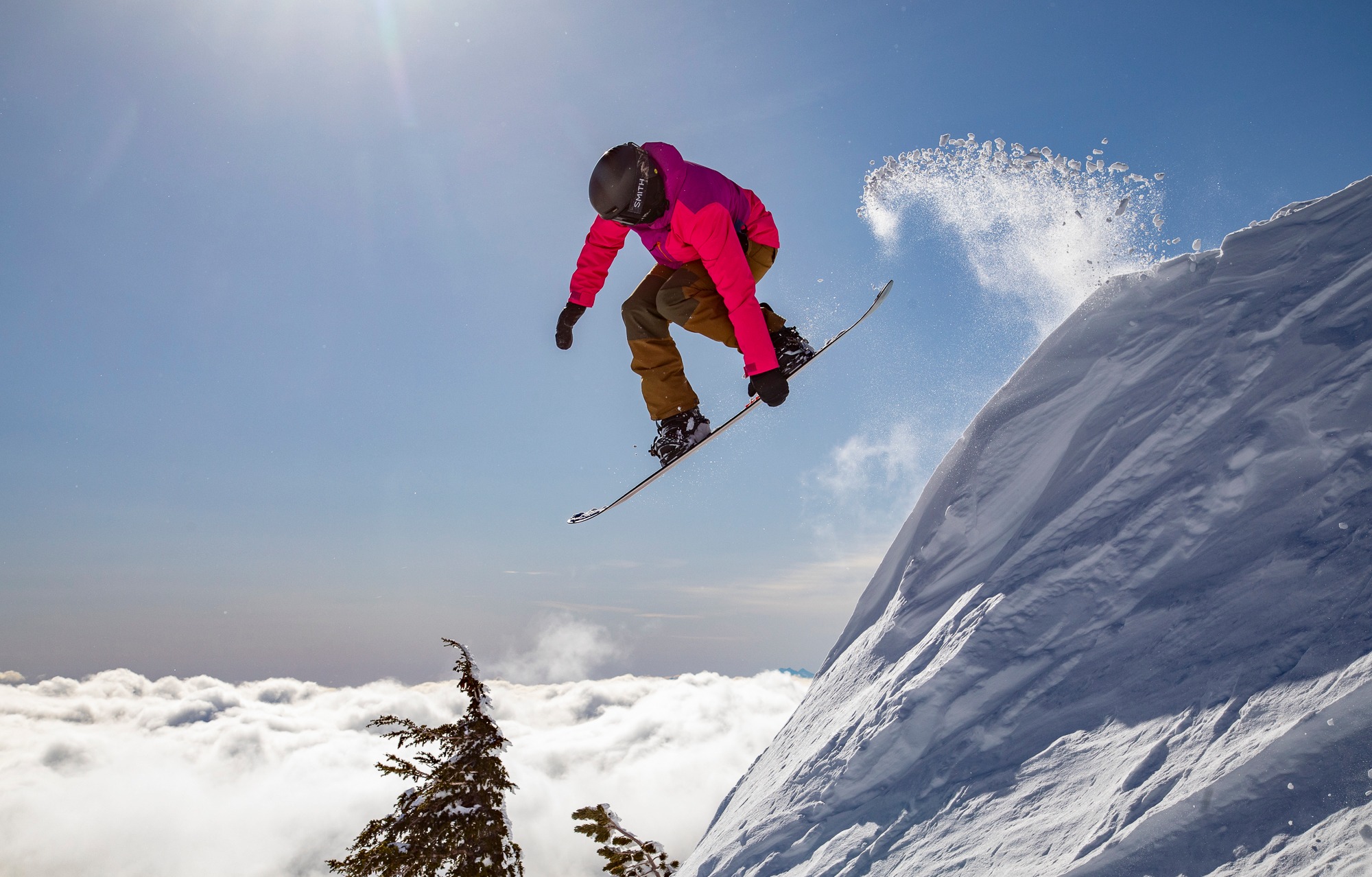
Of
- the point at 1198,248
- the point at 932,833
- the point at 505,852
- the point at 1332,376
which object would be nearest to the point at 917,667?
the point at 932,833

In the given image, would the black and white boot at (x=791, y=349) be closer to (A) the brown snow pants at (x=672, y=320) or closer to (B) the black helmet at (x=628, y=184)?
(A) the brown snow pants at (x=672, y=320)

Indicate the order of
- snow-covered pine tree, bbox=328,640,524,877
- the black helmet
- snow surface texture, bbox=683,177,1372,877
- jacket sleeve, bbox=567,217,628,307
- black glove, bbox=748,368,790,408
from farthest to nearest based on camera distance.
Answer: snow-covered pine tree, bbox=328,640,524,877 < jacket sleeve, bbox=567,217,628,307 < black glove, bbox=748,368,790,408 < the black helmet < snow surface texture, bbox=683,177,1372,877

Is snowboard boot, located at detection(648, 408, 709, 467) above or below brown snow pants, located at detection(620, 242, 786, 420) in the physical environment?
below

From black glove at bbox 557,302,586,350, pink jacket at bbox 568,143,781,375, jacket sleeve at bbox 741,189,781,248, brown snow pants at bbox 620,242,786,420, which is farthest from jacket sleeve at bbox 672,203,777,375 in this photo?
black glove at bbox 557,302,586,350

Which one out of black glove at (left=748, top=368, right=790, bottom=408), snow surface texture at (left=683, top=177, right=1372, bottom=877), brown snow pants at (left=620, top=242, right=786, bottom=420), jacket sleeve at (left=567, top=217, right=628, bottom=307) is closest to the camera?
snow surface texture at (left=683, top=177, right=1372, bottom=877)

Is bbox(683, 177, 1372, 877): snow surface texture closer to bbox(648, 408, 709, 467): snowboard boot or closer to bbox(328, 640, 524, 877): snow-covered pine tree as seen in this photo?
bbox(648, 408, 709, 467): snowboard boot

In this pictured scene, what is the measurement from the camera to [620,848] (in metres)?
10.3

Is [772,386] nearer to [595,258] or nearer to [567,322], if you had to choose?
[595,258]

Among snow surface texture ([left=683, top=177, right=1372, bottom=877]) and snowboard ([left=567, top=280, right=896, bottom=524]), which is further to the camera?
snowboard ([left=567, top=280, right=896, bottom=524])

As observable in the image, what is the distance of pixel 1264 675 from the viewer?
9.75 ft

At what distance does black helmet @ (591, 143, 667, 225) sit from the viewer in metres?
4.96

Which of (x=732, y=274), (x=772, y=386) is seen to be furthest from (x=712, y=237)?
(x=772, y=386)

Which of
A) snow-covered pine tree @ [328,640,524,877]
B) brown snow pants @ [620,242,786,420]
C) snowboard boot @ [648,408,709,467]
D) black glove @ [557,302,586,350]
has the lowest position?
snow-covered pine tree @ [328,640,524,877]

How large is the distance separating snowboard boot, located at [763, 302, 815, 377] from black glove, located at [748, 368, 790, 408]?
83 centimetres
